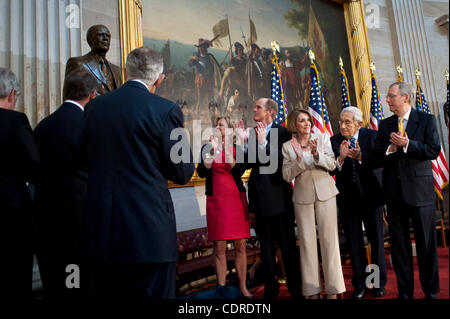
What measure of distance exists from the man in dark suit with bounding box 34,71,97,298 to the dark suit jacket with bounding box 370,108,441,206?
2917mm

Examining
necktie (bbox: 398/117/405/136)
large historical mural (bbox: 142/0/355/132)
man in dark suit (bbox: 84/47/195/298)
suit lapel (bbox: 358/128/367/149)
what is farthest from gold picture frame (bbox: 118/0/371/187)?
man in dark suit (bbox: 84/47/195/298)

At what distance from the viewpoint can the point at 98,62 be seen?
3.75 metres

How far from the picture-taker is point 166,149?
1.95 m

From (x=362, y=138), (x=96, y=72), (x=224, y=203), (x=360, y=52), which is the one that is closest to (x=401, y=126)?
(x=362, y=138)

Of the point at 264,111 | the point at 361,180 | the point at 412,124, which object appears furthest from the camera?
the point at 361,180

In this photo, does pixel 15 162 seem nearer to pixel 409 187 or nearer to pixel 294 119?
pixel 294 119

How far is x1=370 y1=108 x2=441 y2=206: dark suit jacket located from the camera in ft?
11.1

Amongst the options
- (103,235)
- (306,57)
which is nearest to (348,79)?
(306,57)

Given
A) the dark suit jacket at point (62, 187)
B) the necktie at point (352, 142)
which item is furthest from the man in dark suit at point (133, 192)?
the necktie at point (352, 142)

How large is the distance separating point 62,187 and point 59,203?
118mm

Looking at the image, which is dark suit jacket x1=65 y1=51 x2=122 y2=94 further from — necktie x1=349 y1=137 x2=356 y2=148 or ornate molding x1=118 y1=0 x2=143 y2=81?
necktie x1=349 y1=137 x2=356 y2=148

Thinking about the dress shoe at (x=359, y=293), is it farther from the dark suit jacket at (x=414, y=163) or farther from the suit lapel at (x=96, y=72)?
the suit lapel at (x=96, y=72)

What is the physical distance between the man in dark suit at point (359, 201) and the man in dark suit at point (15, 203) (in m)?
2.87
